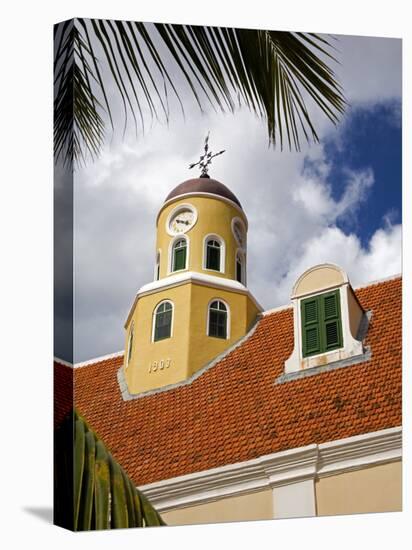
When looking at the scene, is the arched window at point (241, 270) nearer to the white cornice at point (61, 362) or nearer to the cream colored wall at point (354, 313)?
the cream colored wall at point (354, 313)

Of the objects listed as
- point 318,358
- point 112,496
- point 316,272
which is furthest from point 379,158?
point 112,496

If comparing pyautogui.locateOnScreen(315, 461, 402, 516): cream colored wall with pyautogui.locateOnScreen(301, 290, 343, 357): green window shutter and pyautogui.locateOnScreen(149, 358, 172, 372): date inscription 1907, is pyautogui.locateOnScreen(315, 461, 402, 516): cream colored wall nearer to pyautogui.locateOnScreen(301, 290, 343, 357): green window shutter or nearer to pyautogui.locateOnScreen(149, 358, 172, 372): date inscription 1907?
pyautogui.locateOnScreen(301, 290, 343, 357): green window shutter

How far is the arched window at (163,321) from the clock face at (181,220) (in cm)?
87

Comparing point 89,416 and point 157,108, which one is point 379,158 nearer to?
point 157,108

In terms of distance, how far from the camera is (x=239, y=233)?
11461 millimetres

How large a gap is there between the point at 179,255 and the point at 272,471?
8.90 feet

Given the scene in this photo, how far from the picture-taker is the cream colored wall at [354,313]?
11508 millimetres

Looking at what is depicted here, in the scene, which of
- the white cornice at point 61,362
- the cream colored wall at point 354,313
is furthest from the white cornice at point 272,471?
the white cornice at point 61,362

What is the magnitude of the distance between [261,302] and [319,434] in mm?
1690

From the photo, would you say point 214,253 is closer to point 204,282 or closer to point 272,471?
point 204,282

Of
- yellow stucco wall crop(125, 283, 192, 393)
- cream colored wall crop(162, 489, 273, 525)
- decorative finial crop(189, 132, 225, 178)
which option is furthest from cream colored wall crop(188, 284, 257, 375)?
cream colored wall crop(162, 489, 273, 525)

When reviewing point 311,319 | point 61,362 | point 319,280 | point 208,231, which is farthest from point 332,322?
point 61,362

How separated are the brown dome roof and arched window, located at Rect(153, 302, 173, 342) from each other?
1242mm

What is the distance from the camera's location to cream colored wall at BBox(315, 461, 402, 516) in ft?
35.2
